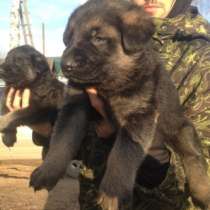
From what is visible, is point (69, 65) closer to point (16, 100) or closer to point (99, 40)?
point (99, 40)

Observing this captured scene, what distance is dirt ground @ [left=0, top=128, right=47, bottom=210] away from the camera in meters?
8.29

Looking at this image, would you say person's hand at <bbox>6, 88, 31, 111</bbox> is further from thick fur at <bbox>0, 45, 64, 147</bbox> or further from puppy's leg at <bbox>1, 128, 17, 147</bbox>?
puppy's leg at <bbox>1, 128, 17, 147</bbox>

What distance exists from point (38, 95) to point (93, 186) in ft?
5.16

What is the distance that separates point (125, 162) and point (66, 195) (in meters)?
6.00

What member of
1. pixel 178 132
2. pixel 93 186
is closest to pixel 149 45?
pixel 178 132

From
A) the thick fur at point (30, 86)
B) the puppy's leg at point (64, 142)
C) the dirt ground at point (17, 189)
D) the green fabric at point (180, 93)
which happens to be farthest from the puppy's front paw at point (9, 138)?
the dirt ground at point (17, 189)

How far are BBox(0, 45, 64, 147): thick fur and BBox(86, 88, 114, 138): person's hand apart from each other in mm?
1110

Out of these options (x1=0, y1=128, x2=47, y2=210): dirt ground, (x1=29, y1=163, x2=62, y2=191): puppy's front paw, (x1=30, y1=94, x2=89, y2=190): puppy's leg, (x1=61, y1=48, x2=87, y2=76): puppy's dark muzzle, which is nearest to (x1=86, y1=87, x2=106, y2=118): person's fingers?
(x1=30, y1=94, x2=89, y2=190): puppy's leg

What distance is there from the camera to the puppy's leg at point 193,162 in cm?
346

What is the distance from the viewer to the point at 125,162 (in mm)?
3062

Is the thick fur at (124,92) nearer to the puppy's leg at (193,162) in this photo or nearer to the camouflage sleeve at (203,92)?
the puppy's leg at (193,162)

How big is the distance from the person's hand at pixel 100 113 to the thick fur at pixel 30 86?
1110 mm

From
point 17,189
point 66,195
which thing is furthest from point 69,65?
point 17,189

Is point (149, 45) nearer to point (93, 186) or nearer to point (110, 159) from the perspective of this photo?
point (110, 159)
